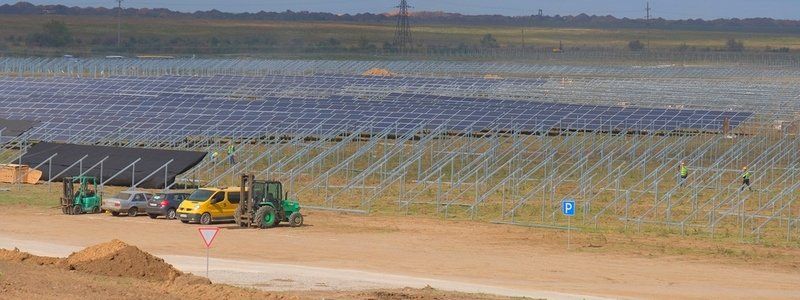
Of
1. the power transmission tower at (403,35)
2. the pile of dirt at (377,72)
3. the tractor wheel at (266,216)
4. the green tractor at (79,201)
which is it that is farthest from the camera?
the power transmission tower at (403,35)

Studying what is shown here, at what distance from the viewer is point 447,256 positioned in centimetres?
2966

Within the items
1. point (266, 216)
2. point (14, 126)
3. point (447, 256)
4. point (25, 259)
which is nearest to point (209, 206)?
point (266, 216)

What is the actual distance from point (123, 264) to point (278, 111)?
3675 cm

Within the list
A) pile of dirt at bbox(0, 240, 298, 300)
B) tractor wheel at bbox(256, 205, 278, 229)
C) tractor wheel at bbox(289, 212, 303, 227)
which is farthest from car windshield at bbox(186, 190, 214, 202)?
pile of dirt at bbox(0, 240, 298, 300)

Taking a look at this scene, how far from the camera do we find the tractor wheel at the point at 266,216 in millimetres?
35031

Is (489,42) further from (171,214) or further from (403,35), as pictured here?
(171,214)

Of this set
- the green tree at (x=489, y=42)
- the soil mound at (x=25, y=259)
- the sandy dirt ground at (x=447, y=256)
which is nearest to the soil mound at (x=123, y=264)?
the soil mound at (x=25, y=259)

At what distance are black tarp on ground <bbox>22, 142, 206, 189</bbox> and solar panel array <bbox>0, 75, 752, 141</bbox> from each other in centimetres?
591

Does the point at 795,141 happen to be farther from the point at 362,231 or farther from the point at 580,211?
the point at 362,231

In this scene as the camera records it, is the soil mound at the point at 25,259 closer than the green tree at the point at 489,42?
Yes

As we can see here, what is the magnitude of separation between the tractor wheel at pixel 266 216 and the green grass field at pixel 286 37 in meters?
89.5

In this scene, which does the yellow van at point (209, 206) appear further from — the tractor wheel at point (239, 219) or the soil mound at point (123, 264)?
the soil mound at point (123, 264)

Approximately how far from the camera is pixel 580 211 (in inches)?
1507

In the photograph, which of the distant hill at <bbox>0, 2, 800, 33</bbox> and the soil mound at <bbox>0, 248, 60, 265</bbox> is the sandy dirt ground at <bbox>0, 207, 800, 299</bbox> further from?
the distant hill at <bbox>0, 2, 800, 33</bbox>
